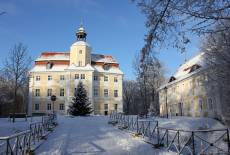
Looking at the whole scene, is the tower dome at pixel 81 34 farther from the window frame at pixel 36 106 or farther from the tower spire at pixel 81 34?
the window frame at pixel 36 106

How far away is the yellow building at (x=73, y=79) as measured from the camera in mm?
56281

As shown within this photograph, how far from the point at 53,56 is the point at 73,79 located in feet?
24.1

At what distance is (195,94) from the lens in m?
38.8

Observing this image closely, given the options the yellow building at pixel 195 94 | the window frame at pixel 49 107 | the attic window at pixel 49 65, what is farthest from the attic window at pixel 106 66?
the yellow building at pixel 195 94

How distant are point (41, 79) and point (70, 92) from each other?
6882mm

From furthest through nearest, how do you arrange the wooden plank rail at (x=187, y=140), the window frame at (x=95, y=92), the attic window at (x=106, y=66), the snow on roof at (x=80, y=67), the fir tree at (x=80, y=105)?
the attic window at (x=106, y=66) < the window frame at (x=95, y=92) < the snow on roof at (x=80, y=67) < the fir tree at (x=80, y=105) < the wooden plank rail at (x=187, y=140)

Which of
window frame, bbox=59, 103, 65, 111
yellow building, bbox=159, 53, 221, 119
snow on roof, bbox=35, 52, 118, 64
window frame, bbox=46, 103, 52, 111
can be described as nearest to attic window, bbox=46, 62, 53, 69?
snow on roof, bbox=35, 52, 118, 64

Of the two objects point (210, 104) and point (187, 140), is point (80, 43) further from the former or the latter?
point (187, 140)

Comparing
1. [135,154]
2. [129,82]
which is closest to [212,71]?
[135,154]

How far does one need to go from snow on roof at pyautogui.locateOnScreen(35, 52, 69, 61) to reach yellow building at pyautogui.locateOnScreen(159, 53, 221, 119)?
2123cm

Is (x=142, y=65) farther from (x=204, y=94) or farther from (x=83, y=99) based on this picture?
(x=83, y=99)

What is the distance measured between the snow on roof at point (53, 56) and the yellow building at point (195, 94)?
69.6 ft

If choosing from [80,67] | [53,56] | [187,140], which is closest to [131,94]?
[80,67]

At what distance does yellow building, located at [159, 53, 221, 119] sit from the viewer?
1298 inches
